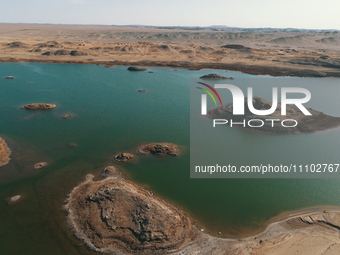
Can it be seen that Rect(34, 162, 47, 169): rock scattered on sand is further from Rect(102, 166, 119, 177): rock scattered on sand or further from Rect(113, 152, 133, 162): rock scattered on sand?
Rect(113, 152, 133, 162): rock scattered on sand

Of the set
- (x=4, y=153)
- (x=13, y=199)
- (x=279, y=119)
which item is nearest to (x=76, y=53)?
(x=4, y=153)

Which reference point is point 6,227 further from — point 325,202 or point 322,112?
point 322,112

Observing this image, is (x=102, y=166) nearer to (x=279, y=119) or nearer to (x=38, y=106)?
(x=38, y=106)

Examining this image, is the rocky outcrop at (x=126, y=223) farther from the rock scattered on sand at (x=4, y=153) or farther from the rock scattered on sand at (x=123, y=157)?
the rock scattered on sand at (x=4, y=153)

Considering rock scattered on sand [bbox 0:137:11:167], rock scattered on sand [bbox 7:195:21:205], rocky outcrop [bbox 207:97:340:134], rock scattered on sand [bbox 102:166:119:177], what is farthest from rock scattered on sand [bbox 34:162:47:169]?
rocky outcrop [bbox 207:97:340:134]

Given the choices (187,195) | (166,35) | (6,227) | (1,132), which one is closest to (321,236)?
(187,195)

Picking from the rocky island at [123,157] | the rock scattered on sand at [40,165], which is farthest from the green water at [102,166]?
the rocky island at [123,157]
